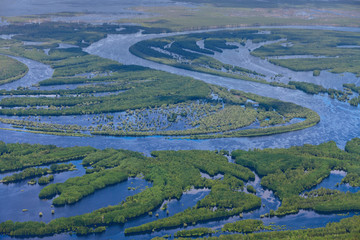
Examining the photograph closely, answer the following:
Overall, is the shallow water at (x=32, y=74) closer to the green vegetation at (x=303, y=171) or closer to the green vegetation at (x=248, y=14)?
the green vegetation at (x=303, y=171)

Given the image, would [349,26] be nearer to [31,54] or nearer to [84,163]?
[31,54]

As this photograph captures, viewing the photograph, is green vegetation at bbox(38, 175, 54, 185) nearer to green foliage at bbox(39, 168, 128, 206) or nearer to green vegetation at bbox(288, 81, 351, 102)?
green foliage at bbox(39, 168, 128, 206)

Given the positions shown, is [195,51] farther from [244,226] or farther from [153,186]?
[244,226]

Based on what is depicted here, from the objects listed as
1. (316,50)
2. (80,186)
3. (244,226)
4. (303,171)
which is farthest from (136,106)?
(316,50)

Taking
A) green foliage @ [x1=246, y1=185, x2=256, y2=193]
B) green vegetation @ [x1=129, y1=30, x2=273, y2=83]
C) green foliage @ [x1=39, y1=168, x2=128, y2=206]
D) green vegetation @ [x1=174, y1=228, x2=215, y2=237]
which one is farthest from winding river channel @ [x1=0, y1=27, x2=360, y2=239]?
green vegetation @ [x1=129, y1=30, x2=273, y2=83]

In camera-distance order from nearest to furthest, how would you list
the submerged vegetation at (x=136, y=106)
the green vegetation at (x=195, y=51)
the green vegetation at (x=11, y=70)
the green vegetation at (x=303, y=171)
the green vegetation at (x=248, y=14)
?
the green vegetation at (x=303, y=171) → the submerged vegetation at (x=136, y=106) → the green vegetation at (x=11, y=70) → the green vegetation at (x=195, y=51) → the green vegetation at (x=248, y=14)

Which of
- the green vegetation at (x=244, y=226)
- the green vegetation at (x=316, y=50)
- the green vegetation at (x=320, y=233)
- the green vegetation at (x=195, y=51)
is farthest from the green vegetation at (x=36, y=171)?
the green vegetation at (x=316, y=50)
